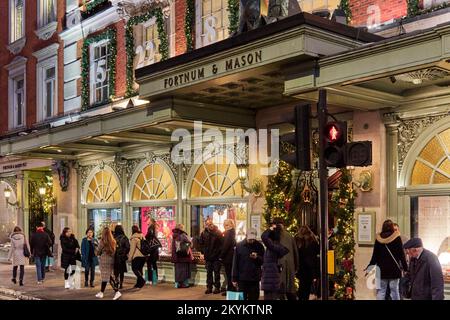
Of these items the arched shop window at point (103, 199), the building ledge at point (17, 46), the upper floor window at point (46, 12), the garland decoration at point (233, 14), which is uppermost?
the upper floor window at point (46, 12)

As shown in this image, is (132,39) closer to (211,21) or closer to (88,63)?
(88,63)

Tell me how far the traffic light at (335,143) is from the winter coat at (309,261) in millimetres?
4067

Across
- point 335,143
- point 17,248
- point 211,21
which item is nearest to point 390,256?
point 335,143

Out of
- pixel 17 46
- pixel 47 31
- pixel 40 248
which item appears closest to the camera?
pixel 40 248

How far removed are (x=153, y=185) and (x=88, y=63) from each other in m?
5.08

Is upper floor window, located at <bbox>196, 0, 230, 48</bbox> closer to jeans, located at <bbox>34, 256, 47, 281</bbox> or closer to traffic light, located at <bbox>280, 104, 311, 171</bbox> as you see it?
jeans, located at <bbox>34, 256, 47, 281</bbox>

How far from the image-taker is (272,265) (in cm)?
1099

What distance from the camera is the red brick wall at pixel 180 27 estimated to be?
709 inches

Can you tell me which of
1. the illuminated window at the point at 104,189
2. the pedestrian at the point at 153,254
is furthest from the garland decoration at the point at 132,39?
the pedestrian at the point at 153,254

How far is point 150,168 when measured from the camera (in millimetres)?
19531

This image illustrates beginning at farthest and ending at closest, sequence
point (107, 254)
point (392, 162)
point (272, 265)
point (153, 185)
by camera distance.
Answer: point (153, 185) < point (107, 254) < point (392, 162) < point (272, 265)

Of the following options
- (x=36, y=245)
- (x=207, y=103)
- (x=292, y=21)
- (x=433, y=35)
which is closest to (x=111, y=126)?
(x=207, y=103)

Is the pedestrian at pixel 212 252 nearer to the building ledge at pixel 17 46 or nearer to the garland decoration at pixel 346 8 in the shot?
the garland decoration at pixel 346 8

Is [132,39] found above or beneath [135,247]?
above
